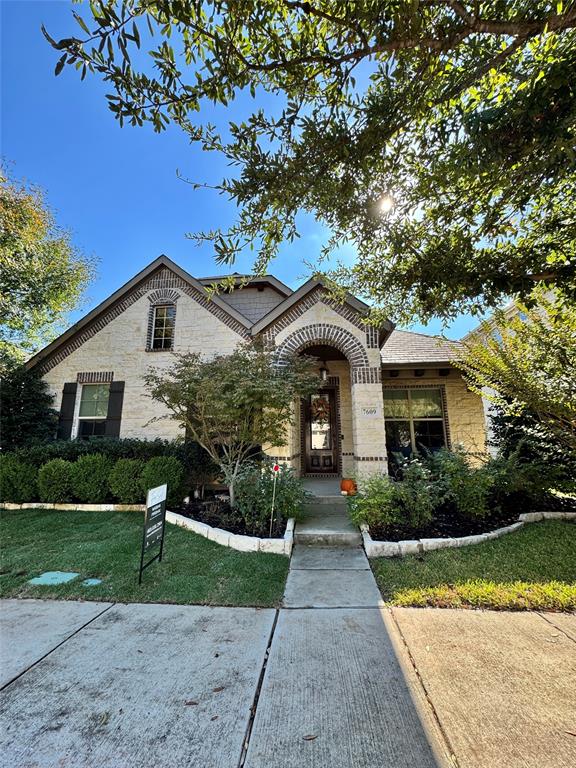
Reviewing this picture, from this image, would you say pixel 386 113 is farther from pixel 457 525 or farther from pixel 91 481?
pixel 91 481

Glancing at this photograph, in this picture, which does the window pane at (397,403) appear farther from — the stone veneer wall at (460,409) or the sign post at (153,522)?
the sign post at (153,522)

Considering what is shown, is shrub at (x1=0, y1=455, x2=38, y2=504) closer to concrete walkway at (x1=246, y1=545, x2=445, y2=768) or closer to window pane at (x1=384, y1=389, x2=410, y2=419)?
concrete walkway at (x1=246, y1=545, x2=445, y2=768)

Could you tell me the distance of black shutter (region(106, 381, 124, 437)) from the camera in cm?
1020

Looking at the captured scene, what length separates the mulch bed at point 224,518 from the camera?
233 inches

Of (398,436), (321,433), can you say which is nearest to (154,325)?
(321,433)

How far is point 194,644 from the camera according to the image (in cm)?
306

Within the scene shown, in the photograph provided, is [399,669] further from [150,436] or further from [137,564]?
[150,436]

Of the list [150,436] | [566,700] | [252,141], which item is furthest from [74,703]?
[150,436]

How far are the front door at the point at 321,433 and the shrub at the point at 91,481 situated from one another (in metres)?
5.76

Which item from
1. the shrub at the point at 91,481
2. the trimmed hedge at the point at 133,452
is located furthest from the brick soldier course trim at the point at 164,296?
the shrub at the point at 91,481

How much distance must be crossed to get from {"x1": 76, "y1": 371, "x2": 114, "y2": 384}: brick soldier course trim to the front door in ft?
20.7

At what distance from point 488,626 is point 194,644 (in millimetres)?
2859

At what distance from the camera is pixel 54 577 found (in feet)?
14.8

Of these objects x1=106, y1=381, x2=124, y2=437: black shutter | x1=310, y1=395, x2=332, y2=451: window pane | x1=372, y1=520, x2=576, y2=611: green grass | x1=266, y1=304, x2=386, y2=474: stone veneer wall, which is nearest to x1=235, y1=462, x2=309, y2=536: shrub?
x1=372, y1=520, x2=576, y2=611: green grass
